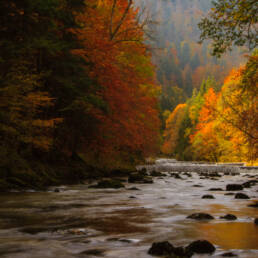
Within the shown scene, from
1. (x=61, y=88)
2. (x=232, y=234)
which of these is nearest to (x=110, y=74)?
(x=61, y=88)

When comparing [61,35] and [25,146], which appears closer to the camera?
[25,146]

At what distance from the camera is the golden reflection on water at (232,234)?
18.2 ft

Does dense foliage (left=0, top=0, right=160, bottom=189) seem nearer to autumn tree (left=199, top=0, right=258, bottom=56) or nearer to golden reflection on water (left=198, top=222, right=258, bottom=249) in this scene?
autumn tree (left=199, top=0, right=258, bottom=56)

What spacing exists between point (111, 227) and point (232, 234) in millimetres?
2132

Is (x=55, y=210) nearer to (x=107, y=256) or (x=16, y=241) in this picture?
(x=16, y=241)

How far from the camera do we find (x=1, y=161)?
1454 centimetres

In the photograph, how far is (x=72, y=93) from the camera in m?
18.7

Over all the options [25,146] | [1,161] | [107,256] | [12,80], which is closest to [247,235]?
[107,256]

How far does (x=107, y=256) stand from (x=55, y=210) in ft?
15.5

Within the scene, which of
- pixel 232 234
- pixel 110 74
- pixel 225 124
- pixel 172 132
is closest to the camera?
pixel 232 234

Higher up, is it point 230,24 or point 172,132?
point 172,132

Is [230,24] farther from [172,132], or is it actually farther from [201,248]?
[172,132]

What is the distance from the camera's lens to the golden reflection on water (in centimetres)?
555

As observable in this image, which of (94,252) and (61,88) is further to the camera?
(61,88)
